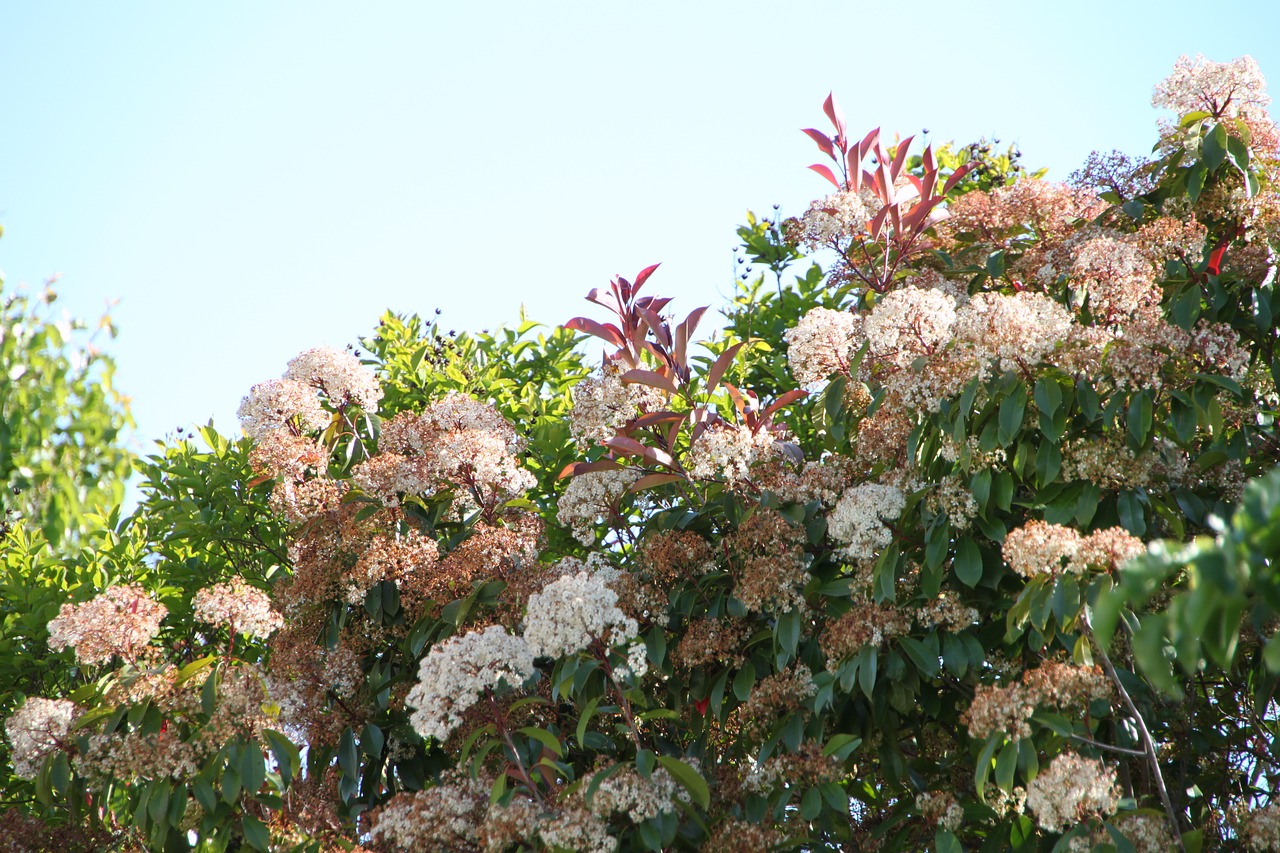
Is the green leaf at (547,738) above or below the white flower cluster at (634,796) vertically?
above

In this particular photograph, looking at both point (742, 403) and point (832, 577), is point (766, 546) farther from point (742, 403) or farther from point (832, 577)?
point (742, 403)

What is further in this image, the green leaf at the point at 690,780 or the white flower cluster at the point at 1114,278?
the white flower cluster at the point at 1114,278

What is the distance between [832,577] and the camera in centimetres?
403

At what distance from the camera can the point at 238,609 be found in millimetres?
4078

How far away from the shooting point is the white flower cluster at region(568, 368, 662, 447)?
14.3 feet

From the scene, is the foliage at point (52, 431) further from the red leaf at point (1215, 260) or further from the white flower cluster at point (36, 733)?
the red leaf at point (1215, 260)

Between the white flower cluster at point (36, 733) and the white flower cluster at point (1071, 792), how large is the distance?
3326 millimetres

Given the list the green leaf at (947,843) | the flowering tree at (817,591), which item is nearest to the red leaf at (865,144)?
the flowering tree at (817,591)

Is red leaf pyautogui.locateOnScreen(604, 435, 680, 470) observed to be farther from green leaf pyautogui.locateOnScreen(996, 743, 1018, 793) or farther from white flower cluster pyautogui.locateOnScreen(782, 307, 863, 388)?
green leaf pyautogui.locateOnScreen(996, 743, 1018, 793)

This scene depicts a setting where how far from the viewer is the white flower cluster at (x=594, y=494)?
14.1 ft

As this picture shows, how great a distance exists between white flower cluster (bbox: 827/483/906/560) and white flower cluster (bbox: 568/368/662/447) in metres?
0.99

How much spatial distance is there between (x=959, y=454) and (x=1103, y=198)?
5.20ft

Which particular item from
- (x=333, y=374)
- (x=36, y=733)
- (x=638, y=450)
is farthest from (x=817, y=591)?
(x=36, y=733)

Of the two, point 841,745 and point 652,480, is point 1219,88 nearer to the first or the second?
point 652,480
